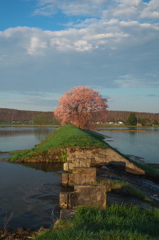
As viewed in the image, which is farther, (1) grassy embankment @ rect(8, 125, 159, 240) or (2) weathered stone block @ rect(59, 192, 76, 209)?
(2) weathered stone block @ rect(59, 192, 76, 209)

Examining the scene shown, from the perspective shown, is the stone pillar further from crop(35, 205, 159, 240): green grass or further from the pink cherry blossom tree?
the pink cherry blossom tree

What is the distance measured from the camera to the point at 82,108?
142ft

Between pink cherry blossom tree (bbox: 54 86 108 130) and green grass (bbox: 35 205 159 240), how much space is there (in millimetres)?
36398

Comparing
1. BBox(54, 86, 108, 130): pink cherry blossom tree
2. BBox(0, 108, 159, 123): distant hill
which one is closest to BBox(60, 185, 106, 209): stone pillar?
BBox(54, 86, 108, 130): pink cherry blossom tree

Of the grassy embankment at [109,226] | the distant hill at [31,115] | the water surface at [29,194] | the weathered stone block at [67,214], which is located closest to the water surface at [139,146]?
the water surface at [29,194]

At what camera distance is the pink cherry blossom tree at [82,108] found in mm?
43281

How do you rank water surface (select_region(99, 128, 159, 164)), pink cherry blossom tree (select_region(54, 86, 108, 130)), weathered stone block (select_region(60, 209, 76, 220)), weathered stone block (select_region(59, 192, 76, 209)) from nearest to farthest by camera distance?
weathered stone block (select_region(60, 209, 76, 220)) → weathered stone block (select_region(59, 192, 76, 209)) → water surface (select_region(99, 128, 159, 164)) → pink cherry blossom tree (select_region(54, 86, 108, 130))

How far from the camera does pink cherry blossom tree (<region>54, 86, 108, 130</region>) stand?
4328 centimetres

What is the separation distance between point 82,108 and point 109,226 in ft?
126

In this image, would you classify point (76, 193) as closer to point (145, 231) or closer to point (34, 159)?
point (145, 231)

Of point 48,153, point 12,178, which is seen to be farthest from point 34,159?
point 12,178

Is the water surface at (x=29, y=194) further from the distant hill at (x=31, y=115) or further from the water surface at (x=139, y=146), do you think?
the distant hill at (x=31, y=115)

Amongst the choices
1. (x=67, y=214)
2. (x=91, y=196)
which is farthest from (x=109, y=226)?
(x=91, y=196)

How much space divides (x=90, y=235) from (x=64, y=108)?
40.0m
